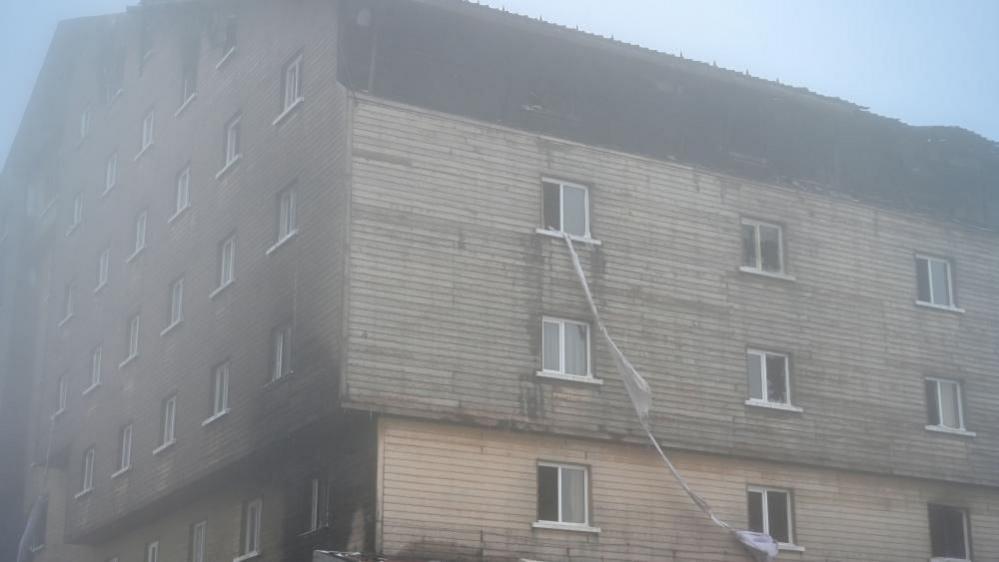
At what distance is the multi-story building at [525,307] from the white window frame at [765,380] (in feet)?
0.30

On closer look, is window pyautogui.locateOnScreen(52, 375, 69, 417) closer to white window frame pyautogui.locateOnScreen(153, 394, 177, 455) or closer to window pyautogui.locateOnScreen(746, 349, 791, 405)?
white window frame pyautogui.locateOnScreen(153, 394, 177, 455)

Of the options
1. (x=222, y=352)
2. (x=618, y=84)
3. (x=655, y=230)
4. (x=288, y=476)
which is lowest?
(x=288, y=476)

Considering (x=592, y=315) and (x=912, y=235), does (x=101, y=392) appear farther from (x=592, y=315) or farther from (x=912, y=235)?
(x=912, y=235)

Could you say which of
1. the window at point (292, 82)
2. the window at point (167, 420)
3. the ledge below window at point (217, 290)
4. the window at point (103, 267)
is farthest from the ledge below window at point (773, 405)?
the window at point (103, 267)

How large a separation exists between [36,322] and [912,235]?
35.9 meters

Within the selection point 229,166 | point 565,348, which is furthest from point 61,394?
point 565,348

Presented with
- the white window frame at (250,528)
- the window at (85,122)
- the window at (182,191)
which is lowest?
the white window frame at (250,528)

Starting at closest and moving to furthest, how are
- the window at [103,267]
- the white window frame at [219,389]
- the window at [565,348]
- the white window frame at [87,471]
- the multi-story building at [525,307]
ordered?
the multi-story building at [525,307]
the window at [565,348]
the white window frame at [219,389]
the white window frame at [87,471]
the window at [103,267]

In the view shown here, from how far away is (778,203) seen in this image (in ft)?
130

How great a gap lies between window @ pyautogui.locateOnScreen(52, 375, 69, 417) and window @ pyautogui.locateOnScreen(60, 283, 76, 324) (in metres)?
2.15

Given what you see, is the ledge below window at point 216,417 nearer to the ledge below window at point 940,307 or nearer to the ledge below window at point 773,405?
the ledge below window at point 773,405

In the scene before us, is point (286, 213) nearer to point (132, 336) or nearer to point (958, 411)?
point (132, 336)

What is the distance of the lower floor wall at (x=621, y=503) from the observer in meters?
32.2

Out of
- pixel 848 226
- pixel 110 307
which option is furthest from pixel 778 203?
pixel 110 307
